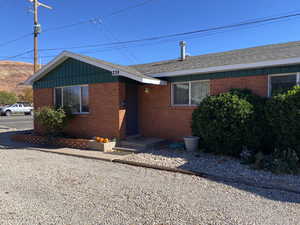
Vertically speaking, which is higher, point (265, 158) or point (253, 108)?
point (253, 108)

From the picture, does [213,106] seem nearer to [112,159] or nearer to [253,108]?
[253,108]

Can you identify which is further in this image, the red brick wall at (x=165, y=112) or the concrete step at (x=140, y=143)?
Result: the concrete step at (x=140, y=143)

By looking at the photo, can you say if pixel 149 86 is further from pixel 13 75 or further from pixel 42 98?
pixel 13 75

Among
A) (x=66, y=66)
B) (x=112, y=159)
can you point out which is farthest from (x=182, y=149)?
(x=66, y=66)

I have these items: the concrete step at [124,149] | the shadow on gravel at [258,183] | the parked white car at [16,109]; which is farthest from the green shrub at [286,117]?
the parked white car at [16,109]

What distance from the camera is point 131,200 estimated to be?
3.67 meters

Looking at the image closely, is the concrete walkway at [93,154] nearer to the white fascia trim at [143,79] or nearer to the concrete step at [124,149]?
the concrete step at [124,149]

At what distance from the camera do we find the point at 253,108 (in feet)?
20.0

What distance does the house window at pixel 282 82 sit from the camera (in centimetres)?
635

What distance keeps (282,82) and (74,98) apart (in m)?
8.10

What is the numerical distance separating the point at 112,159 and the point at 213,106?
3.43m

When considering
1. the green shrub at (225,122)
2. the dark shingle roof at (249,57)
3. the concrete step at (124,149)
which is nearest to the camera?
the green shrub at (225,122)

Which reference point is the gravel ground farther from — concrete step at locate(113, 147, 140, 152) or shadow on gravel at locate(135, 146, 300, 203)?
concrete step at locate(113, 147, 140, 152)

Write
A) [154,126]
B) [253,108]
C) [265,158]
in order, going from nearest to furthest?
[265,158]
[253,108]
[154,126]
